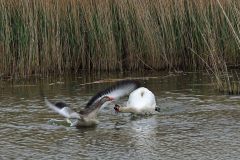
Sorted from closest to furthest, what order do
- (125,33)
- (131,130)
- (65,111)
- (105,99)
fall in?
(131,130), (65,111), (105,99), (125,33)

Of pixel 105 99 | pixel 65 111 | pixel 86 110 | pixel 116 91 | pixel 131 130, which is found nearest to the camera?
pixel 131 130

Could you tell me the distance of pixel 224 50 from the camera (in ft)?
43.6

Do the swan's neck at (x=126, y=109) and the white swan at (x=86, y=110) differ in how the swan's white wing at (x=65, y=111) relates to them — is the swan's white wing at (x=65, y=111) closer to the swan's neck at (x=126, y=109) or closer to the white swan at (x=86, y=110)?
the white swan at (x=86, y=110)

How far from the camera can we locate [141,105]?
30.5ft

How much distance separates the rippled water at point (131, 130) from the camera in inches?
283

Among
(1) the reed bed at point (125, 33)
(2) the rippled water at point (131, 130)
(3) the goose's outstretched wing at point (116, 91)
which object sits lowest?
(2) the rippled water at point (131, 130)

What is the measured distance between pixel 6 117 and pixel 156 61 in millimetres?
4768

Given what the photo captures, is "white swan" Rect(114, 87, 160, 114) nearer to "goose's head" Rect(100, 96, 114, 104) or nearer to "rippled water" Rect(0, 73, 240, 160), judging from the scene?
"rippled water" Rect(0, 73, 240, 160)

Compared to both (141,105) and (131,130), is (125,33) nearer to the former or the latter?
(141,105)

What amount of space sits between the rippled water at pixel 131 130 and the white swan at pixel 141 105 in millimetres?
109

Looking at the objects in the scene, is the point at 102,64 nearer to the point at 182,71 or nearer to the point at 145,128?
the point at 182,71

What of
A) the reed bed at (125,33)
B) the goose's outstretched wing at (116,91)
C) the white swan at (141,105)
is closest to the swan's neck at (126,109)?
the white swan at (141,105)

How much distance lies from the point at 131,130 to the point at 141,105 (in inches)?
41.4

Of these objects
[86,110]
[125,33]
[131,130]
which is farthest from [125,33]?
[131,130]
